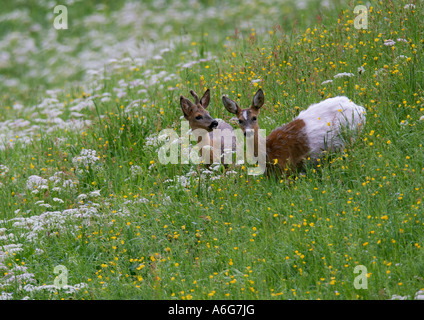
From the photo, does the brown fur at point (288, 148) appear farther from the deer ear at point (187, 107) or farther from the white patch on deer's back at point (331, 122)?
the deer ear at point (187, 107)

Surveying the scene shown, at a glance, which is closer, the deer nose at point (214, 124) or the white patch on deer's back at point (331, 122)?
the white patch on deer's back at point (331, 122)

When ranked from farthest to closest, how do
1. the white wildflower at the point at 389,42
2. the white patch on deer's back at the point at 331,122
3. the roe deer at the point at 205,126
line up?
the white wildflower at the point at 389,42 → the roe deer at the point at 205,126 → the white patch on deer's back at the point at 331,122

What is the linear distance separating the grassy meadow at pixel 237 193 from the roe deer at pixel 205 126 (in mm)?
343

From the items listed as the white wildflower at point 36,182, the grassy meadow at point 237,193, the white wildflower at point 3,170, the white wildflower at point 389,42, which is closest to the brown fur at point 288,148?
the grassy meadow at point 237,193

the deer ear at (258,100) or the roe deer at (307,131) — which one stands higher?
the deer ear at (258,100)

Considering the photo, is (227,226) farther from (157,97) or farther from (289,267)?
(157,97)

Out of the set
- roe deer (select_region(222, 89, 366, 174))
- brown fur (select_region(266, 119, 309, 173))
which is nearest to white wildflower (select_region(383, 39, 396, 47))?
roe deer (select_region(222, 89, 366, 174))

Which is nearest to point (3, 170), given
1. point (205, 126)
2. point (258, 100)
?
point (205, 126)

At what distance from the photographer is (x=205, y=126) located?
26.6ft

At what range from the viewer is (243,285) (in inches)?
216

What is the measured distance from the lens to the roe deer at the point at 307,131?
7.29 meters

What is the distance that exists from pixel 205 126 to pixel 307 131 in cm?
146

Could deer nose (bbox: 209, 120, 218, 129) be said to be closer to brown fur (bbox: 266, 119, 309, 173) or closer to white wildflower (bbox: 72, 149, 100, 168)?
brown fur (bbox: 266, 119, 309, 173)
